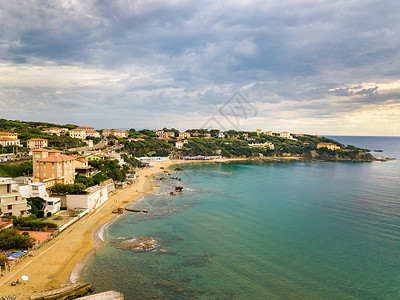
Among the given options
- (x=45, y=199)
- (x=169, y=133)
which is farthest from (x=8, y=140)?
(x=169, y=133)

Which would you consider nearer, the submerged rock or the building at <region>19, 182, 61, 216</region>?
the submerged rock

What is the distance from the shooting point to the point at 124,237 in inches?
1048

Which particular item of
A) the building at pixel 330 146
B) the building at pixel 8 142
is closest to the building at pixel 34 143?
the building at pixel 8 142

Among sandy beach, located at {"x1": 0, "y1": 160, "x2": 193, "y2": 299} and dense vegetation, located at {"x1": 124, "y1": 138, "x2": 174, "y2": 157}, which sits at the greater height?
dense vegetation, located at {"x1": 124, "y1": 138, "x2": 174, "y2": 157}

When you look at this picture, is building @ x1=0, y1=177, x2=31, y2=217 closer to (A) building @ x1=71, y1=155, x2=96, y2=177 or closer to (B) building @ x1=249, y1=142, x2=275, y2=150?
(A) building @ x1=71, y1=155, x2=96, y2=177

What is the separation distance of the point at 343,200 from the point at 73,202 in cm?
4508

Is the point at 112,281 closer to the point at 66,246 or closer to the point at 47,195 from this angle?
the point at 66,246

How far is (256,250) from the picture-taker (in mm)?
24266

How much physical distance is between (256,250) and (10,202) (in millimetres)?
26952

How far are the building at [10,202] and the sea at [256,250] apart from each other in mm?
9649

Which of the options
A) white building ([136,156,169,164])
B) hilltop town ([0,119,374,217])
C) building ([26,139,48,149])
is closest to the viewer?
hilltop town ([0,119,374,217])

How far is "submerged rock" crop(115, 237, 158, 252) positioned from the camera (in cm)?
2395

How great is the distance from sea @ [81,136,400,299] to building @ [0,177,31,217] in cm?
965

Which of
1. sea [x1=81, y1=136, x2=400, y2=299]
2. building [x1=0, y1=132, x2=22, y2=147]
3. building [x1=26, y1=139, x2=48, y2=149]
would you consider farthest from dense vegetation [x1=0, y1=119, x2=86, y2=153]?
sea [x1=81, y1=136, x2=400, y2=299]
